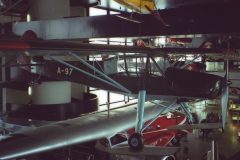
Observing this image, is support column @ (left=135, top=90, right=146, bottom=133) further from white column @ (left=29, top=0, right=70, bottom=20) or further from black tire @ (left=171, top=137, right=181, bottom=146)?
black tire @ (left=171, top=137, right=181, bottom=146)

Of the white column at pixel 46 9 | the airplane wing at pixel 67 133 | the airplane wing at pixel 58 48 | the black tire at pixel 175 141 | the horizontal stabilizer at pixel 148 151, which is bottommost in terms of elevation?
the black tire at pixel 175 141

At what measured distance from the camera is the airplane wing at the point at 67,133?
199 inches

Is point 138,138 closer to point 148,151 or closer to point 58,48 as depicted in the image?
point 148,151

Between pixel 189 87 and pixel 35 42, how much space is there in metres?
2.75

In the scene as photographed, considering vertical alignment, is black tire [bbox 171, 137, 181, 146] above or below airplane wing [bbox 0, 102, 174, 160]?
below

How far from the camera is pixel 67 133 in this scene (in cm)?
593

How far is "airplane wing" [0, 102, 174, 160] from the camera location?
5.06 metres

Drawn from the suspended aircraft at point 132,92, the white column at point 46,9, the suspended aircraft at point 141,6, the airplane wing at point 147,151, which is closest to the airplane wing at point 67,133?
the suspended aircraft at point 132,92

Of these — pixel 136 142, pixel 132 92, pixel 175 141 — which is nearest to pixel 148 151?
pixel 132 92

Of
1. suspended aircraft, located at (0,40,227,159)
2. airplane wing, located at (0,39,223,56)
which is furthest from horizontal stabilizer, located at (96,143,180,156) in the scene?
airplane wing, located at (0,39,223,56)

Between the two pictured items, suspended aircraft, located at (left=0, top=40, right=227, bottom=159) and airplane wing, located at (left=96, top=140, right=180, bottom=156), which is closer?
suspended aircraft, located at (left=0, top=40, right=227, bottom=159)

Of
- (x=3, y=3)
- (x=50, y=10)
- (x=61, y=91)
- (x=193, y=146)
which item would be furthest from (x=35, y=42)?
(x=193, y=146)

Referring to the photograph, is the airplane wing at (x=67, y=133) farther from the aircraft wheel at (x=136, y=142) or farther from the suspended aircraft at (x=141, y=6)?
the suspended aircraft at (x=141, y=6)

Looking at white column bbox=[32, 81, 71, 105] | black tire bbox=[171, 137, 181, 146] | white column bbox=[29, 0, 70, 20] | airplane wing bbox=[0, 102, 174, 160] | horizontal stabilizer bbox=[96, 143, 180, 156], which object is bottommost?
black tire bbox=[171, 137, 181, 146]
